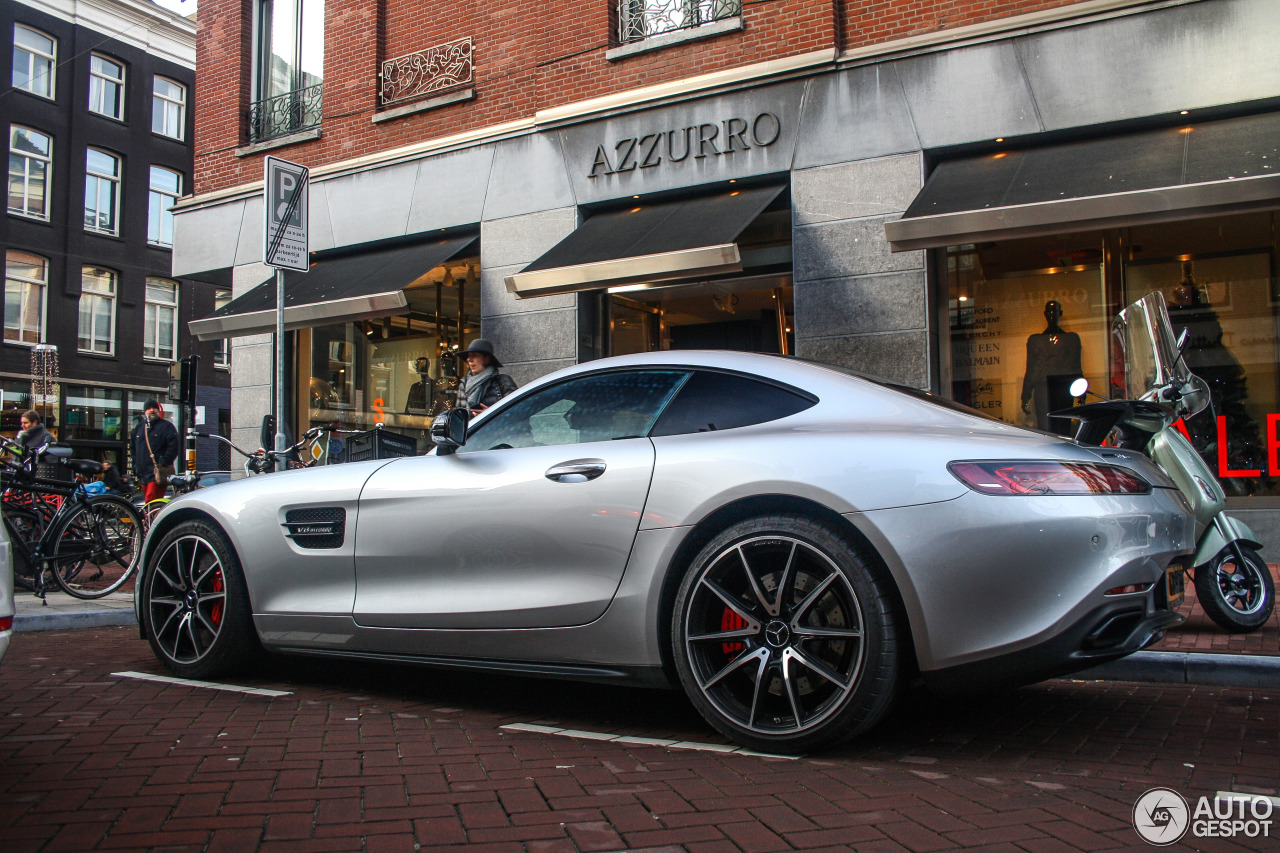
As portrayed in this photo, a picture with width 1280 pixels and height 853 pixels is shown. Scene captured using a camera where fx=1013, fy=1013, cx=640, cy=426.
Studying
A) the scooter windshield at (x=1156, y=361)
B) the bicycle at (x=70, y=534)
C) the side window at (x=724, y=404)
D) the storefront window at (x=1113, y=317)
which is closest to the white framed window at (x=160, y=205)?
the bicycle at (x=70, y=534)

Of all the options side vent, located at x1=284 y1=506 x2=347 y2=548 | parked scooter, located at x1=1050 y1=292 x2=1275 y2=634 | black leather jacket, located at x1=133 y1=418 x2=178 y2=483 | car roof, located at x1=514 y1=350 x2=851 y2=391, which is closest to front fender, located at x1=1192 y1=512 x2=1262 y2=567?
parked scooter, located at x1=1050 y1=292 x2=1275 y2=634

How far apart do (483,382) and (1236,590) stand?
17.4 feet

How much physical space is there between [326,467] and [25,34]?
32356 mm

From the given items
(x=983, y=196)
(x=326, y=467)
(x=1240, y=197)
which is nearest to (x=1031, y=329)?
(x=983, y=196)

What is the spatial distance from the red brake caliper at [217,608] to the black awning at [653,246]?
5601 mm

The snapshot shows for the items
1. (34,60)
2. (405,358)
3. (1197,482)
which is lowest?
(1197,482)

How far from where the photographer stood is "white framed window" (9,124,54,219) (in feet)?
97.3

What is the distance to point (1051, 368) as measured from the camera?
9.42 meters

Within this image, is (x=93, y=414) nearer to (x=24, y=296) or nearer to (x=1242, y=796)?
(x=24, y=296)

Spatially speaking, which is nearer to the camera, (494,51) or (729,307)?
(729,307)

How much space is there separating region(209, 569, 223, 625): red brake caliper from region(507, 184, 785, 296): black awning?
5.60 meters

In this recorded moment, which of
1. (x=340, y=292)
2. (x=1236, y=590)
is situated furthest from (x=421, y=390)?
(x=1236, y=590)

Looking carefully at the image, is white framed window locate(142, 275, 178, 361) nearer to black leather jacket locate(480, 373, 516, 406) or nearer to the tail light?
black leather jacket locate(480, 373, 516, 406)

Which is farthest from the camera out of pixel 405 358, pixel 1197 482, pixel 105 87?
pixel 105 87
